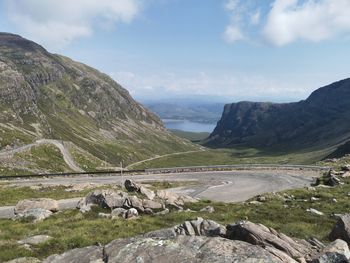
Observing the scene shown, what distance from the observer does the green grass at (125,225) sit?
2209 centimetres

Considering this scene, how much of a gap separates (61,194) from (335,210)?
32.8 meters

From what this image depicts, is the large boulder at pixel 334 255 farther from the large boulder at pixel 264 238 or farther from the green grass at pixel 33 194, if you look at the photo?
the green grass at pixel 33 194

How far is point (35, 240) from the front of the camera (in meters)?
22.8

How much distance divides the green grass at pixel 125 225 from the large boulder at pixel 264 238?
5.29 metres

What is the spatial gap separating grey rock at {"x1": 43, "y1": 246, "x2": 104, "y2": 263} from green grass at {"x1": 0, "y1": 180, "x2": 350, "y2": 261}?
484cm

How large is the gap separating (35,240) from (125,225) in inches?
239

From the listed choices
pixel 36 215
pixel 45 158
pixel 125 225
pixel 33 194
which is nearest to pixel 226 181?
pixel 33 194

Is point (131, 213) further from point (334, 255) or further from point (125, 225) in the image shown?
point (334, 255)

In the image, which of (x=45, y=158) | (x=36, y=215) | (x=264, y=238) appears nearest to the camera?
(x=264, y=238)

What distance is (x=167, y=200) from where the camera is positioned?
131 ft

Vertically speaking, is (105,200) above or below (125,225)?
above

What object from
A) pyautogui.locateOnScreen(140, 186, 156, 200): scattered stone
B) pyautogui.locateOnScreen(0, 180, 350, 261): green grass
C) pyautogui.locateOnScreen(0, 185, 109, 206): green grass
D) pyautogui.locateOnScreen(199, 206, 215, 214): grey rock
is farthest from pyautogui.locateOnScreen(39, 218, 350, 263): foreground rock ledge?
pyautogui.locateOnScreen(0, 185, 109, 206): green grass

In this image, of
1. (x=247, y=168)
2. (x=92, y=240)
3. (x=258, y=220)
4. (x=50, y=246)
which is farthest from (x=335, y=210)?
(x=247, y=168)

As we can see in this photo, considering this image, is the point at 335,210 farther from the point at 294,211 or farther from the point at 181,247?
the point at 181,247
